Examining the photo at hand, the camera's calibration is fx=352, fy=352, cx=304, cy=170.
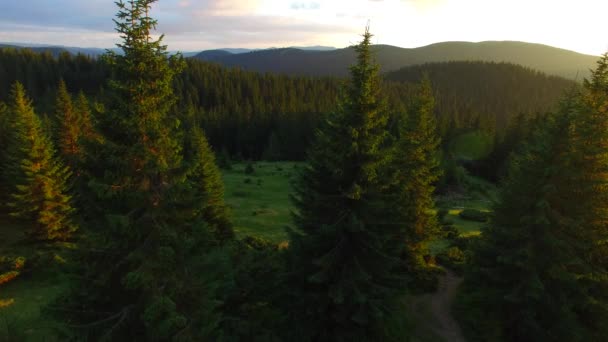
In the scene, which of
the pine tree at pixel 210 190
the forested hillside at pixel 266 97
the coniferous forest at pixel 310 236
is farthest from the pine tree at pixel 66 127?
the forested hillside at pixel 266 97

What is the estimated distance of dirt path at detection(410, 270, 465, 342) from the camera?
1980 centimetres

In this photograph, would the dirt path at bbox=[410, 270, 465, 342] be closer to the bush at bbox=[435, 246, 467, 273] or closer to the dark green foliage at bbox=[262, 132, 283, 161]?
the bush at bbox=[435, 246, 467, 273]

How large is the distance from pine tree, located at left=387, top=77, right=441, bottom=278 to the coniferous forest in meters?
0.09

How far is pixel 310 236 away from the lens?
1470 cm

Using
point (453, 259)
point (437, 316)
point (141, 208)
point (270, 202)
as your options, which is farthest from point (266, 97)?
point (141, 208)

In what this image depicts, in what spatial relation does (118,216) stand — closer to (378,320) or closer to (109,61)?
(109,61)

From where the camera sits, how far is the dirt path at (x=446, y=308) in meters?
20.1

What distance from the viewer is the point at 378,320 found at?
48.0 feet

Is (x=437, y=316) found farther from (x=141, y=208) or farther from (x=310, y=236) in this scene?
(x=141, y=208)

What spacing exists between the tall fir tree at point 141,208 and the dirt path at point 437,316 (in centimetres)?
1416

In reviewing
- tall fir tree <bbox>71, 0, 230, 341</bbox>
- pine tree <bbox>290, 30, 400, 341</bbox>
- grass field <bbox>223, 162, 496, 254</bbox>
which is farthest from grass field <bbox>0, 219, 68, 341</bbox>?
grass field <bbox>223, 162, 496, 254</bbox>

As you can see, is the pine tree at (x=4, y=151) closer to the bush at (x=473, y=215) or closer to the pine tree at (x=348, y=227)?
the pine tree at (x=348, y=227)


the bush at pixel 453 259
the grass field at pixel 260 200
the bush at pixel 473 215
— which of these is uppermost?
the bush at pixel 453 259

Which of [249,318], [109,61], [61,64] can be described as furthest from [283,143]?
[61,64]
